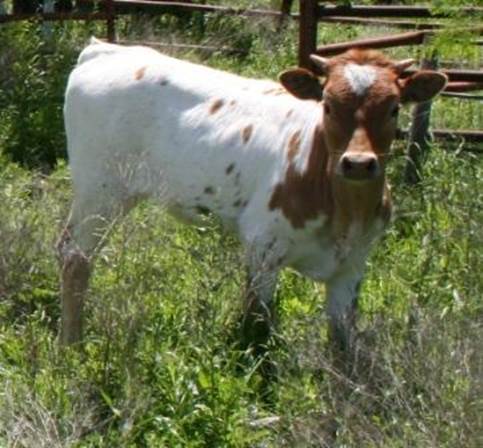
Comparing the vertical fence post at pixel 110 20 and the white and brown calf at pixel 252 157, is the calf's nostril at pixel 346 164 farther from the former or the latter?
the vertical fence post at pixel 110 20

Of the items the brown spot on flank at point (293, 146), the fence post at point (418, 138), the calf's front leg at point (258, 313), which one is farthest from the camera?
the fence post at point (418, 138)

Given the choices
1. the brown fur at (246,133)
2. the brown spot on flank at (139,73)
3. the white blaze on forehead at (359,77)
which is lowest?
the brown fur at (246,133)

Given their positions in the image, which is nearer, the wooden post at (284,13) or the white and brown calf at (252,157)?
the white and brown calf at (252,157)

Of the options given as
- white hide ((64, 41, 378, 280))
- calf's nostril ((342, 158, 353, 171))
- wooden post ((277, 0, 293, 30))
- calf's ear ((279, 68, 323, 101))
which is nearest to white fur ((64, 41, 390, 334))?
white hide ((64, 41, 378, 280))

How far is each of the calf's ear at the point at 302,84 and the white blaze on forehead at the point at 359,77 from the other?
34 cm

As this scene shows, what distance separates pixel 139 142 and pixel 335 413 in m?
2.37

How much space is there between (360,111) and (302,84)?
0.53 meters

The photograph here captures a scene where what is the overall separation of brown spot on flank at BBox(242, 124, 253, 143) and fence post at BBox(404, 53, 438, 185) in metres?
2.13

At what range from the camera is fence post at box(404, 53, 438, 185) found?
30.0 feet

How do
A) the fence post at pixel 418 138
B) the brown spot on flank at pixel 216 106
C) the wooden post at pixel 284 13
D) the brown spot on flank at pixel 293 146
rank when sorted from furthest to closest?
the wooden post at pixel 284 13, the fence post at pixel 418 138, the brown spot on flank at pixel 216 106, the brown spot on flank at pixel 293 146

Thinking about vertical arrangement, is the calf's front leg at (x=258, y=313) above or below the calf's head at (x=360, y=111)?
below

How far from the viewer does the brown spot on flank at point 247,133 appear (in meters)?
7.03

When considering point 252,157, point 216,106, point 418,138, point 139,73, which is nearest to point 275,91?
point 216,106

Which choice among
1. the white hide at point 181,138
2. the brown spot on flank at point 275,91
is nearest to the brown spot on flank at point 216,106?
the white hide at point 181,138
